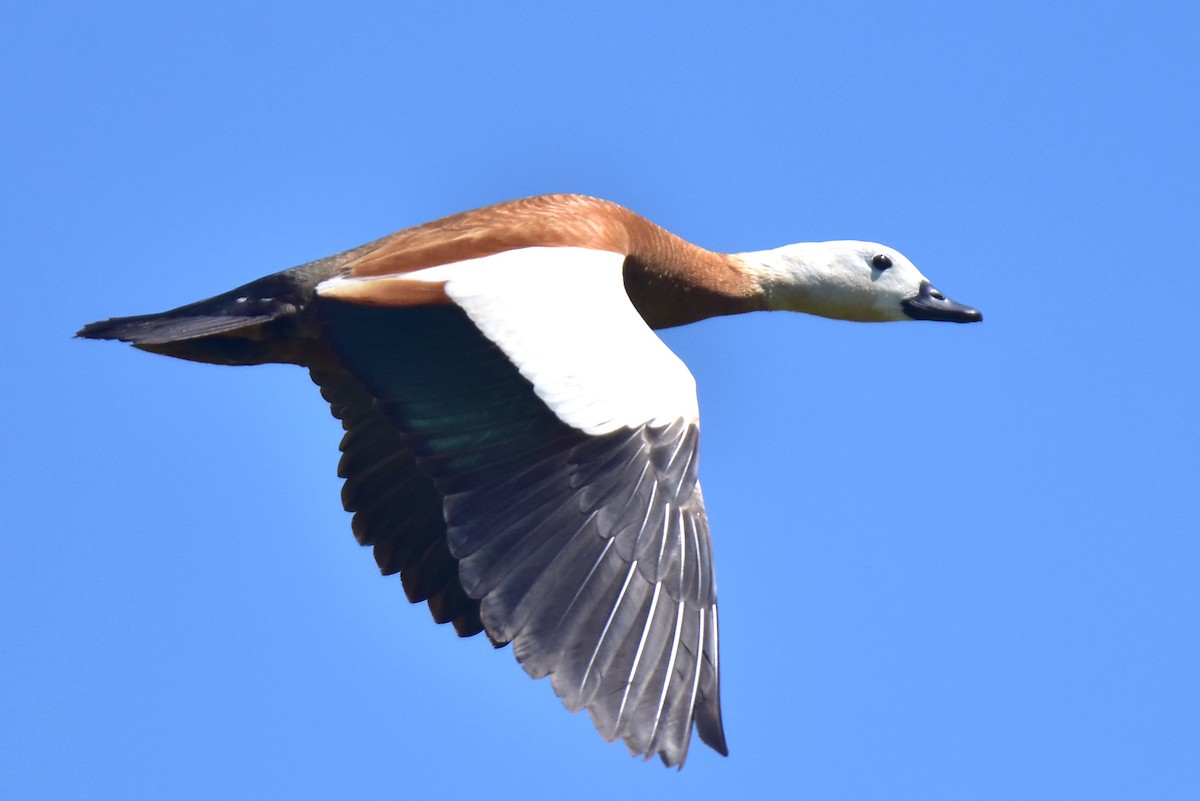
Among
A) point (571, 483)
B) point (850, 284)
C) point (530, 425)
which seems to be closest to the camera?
point (571, 483)

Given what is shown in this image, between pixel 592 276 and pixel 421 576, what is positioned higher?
pixel 592 276

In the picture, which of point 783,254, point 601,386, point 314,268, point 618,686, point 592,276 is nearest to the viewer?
point 618,686

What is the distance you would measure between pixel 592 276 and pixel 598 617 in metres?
1.44

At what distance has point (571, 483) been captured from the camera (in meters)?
5.66

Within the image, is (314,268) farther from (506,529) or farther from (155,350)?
(506,529)

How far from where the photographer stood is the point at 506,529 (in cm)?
556

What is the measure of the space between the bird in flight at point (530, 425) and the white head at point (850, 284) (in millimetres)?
648

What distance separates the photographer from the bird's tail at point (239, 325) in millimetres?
6809

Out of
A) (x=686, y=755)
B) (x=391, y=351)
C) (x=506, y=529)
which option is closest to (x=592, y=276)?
(x=391, y=351)

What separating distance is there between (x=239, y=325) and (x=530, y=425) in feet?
4.88

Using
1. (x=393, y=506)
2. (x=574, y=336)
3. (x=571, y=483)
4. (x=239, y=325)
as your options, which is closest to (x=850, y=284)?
(x=393, y=506)

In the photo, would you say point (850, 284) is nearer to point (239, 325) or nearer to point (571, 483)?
point (239, 325)

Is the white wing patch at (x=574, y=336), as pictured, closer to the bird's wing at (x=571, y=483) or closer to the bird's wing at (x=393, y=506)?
the bird's wing at (x=571, y=483)

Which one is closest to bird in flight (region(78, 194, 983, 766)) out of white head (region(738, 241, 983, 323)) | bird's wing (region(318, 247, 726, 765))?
bird's wing (region(318, 247, 726, 765))
